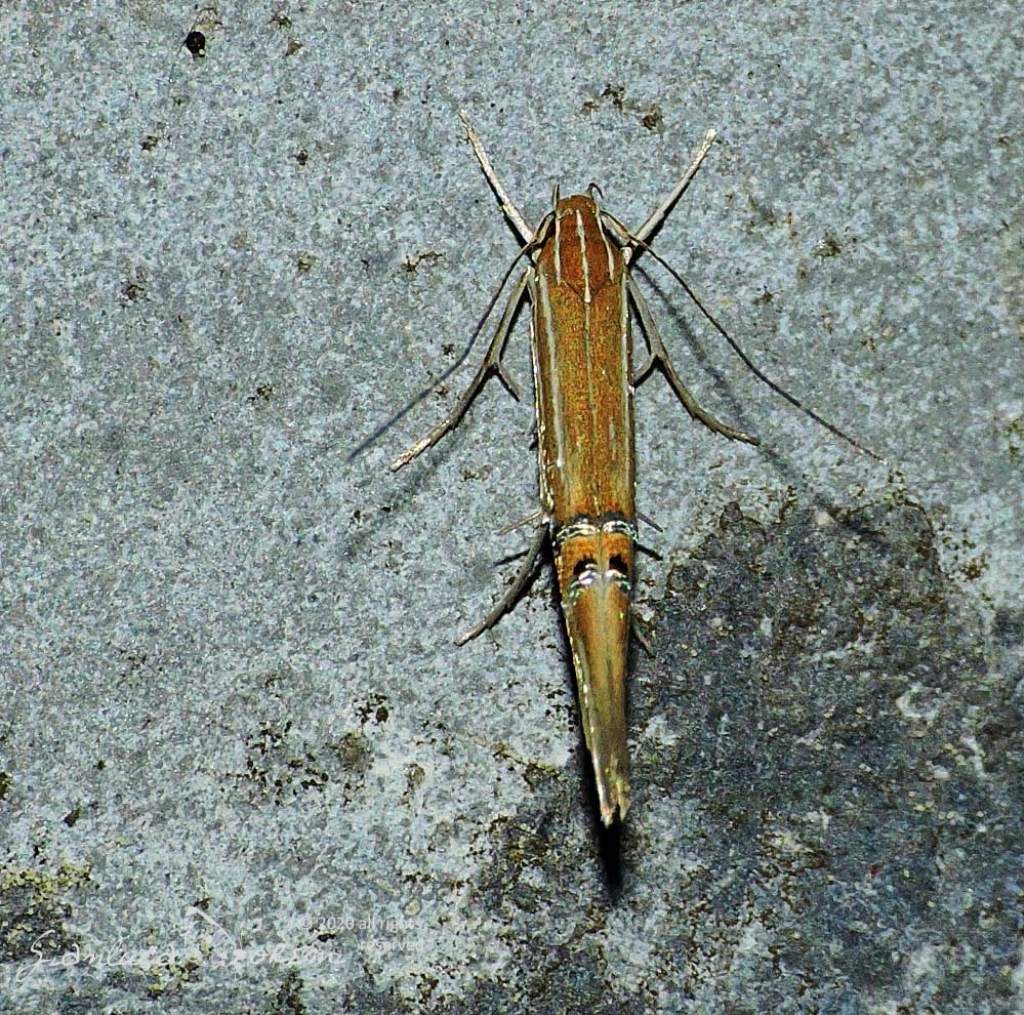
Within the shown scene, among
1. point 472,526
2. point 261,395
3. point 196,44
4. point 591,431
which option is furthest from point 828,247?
point 196,44

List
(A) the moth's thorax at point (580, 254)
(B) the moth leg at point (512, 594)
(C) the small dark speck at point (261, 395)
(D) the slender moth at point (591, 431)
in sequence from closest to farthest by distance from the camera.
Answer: (D) the slender moth at point (591, 431) → (A) the moth's thorax at point (580, 254) → (B) the moth leg at point (512, 594) → (C) the small dark speck at point (261, 395)

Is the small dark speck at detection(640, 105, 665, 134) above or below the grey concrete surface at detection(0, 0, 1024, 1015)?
above

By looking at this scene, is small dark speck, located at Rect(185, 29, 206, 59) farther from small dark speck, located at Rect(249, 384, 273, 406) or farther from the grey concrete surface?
small dark speck, located at Rect(249, 384, 273, 406)

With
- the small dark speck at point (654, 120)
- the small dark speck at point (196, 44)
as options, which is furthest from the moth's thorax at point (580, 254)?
the small dark speck at point (196, 44)

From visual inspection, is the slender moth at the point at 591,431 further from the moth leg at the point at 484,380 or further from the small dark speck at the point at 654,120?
the small dark speck at the point at 654,120

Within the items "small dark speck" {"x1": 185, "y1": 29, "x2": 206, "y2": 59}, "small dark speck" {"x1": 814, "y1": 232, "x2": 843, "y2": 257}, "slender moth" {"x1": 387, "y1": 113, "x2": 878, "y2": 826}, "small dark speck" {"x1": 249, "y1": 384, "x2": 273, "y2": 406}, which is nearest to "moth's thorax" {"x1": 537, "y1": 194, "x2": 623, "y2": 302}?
"slender moth" {"x1": 387, "y1": 113, "x2": 878, "y2": 826}

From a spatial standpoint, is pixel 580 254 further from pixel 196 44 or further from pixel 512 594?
pixel 196 44

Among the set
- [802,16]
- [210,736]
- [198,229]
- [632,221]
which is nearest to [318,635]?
[210,736]
